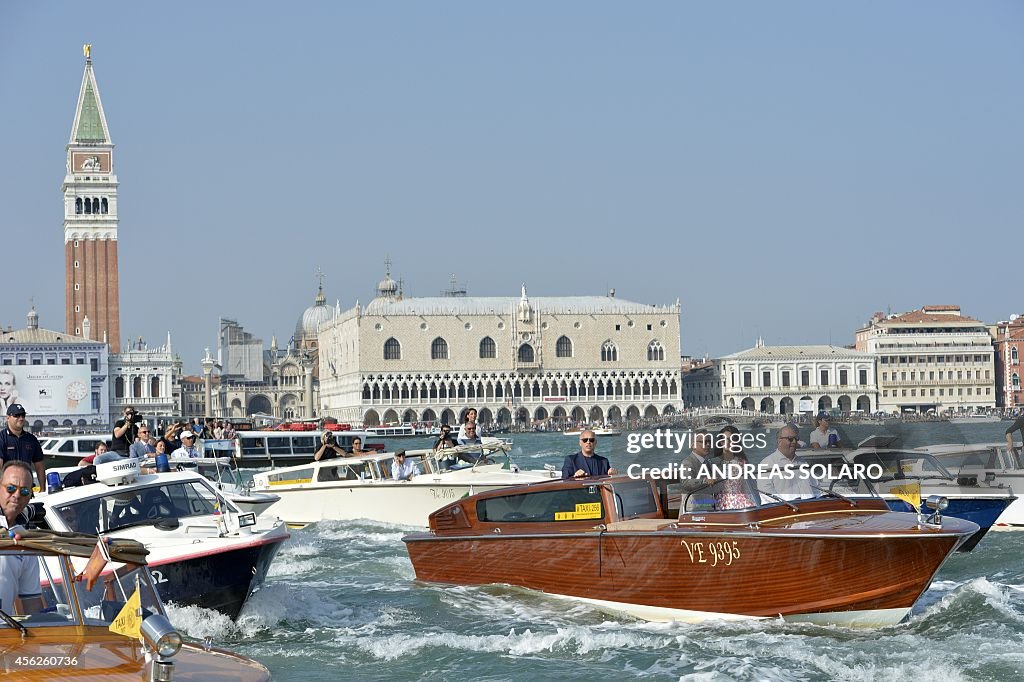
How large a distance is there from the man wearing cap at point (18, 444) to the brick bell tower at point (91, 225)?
9048 cm

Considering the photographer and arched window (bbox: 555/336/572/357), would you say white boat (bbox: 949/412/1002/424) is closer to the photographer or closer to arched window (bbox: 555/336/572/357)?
arched window (bbox: 555/336/572/357)

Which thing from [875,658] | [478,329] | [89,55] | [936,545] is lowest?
[875,658]

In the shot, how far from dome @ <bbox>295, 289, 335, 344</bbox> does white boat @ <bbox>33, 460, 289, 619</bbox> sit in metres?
122

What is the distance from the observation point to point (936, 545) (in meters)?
9.01

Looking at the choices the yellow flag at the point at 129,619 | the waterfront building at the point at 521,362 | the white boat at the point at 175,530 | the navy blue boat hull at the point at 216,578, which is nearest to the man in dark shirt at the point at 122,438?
the white boat at the point at 175,530

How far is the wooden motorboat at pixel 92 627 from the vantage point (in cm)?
464

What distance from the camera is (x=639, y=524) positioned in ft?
32.3

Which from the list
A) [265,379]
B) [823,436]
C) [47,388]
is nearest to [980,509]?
[823,436]

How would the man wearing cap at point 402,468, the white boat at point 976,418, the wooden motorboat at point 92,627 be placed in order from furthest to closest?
1. the white boat at point 976,418
2. the man wearing cap at point 402,468
3. the wooden motorboat at point 92,627

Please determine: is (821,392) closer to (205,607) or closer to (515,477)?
(515,477)

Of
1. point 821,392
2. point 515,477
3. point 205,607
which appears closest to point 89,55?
point 821,392

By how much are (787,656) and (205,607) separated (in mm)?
3889

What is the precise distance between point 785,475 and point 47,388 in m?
81.5

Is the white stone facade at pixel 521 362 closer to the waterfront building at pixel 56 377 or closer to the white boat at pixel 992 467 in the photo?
the waterfront building at pixel 56 377
